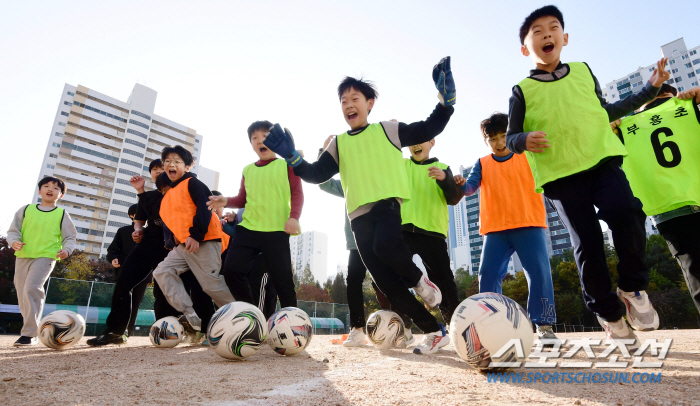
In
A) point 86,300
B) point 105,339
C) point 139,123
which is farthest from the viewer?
point 139,123

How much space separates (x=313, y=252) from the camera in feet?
511

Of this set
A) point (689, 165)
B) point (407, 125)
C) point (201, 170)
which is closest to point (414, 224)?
point (407, 125)

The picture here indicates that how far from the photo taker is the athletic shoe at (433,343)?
340 cm

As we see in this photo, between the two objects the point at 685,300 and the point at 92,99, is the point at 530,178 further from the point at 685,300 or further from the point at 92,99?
the point at 92,99

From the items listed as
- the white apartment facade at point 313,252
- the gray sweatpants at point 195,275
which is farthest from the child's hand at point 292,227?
the white apartment facade at point 313,252

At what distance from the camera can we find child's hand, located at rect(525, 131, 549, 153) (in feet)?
9.16

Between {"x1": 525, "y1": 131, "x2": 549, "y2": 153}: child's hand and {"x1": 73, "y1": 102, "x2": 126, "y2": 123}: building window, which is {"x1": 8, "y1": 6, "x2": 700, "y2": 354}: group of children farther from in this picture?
{"x1": 73, "y1": 102, "x2": 126, "y2": 123}: building window

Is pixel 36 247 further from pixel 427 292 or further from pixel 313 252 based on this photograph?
pixel 313 252

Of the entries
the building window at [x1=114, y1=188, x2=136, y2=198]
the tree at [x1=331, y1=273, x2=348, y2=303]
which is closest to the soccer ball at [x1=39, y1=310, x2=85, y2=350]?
the tree at [x1=331, y1=273, x2=348, y2=303]

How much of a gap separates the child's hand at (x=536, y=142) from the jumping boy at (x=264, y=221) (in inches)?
99.7

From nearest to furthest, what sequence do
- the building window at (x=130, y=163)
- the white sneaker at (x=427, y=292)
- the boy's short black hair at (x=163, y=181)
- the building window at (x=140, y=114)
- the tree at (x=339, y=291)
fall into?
the white sneaker at (x=427, y=292) < the boy's short black hair at (x=163, y=181) < the tree at (x=339, y=291) < the building window at (x=130, y=163) < the building window at (x=140, y=114)

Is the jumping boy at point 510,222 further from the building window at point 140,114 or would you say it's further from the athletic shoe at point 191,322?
the building window at point 140,114

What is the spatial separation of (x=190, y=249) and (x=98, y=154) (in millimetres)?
89778

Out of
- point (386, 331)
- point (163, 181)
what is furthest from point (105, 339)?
point (386, 331)
